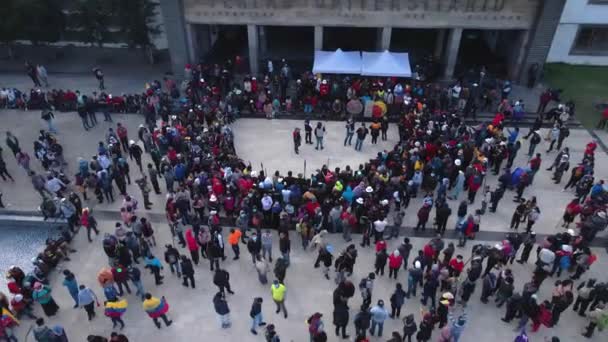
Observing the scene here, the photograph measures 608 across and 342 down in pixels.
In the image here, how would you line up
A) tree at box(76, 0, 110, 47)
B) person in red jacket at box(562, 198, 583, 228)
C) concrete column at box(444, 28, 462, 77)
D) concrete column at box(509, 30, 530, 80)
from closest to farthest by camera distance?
person in red jacket at box(562, 198, 583, 228)
concrete column at box(444, 28, 462, 77)
concrete column at box(509, 30, 530, 80)
tree at box(76, 0, 110, 47)

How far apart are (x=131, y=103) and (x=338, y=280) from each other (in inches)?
548

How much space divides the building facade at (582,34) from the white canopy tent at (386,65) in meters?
9.54

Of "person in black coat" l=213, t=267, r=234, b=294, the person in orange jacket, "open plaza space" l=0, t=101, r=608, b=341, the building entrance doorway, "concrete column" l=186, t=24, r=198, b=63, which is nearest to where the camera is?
"person in black coat" l=213, t=267, r=234, b=294

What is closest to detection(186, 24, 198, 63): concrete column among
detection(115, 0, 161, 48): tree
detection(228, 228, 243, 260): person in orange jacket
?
detection(115, 0, 161, 48): tree

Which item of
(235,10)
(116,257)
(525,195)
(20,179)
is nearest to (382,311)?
(116,257)

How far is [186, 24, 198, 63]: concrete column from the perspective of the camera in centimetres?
2484

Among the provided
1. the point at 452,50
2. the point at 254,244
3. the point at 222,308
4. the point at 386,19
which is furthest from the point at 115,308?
the point at 452,50

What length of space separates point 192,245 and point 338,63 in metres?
12.6

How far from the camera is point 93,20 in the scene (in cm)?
2617

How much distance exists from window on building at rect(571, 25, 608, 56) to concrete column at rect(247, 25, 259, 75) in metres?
17.2

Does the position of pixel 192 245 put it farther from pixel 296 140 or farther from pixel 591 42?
pixel 591 42

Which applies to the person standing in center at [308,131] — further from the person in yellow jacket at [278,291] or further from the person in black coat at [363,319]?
the person in black coat at [363,319]

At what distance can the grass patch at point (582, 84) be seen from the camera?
76.9 feet

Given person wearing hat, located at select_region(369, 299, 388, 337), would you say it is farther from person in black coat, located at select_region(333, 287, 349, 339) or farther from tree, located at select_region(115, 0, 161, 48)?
tree, located at select_region(115, 0, 161, 48)
